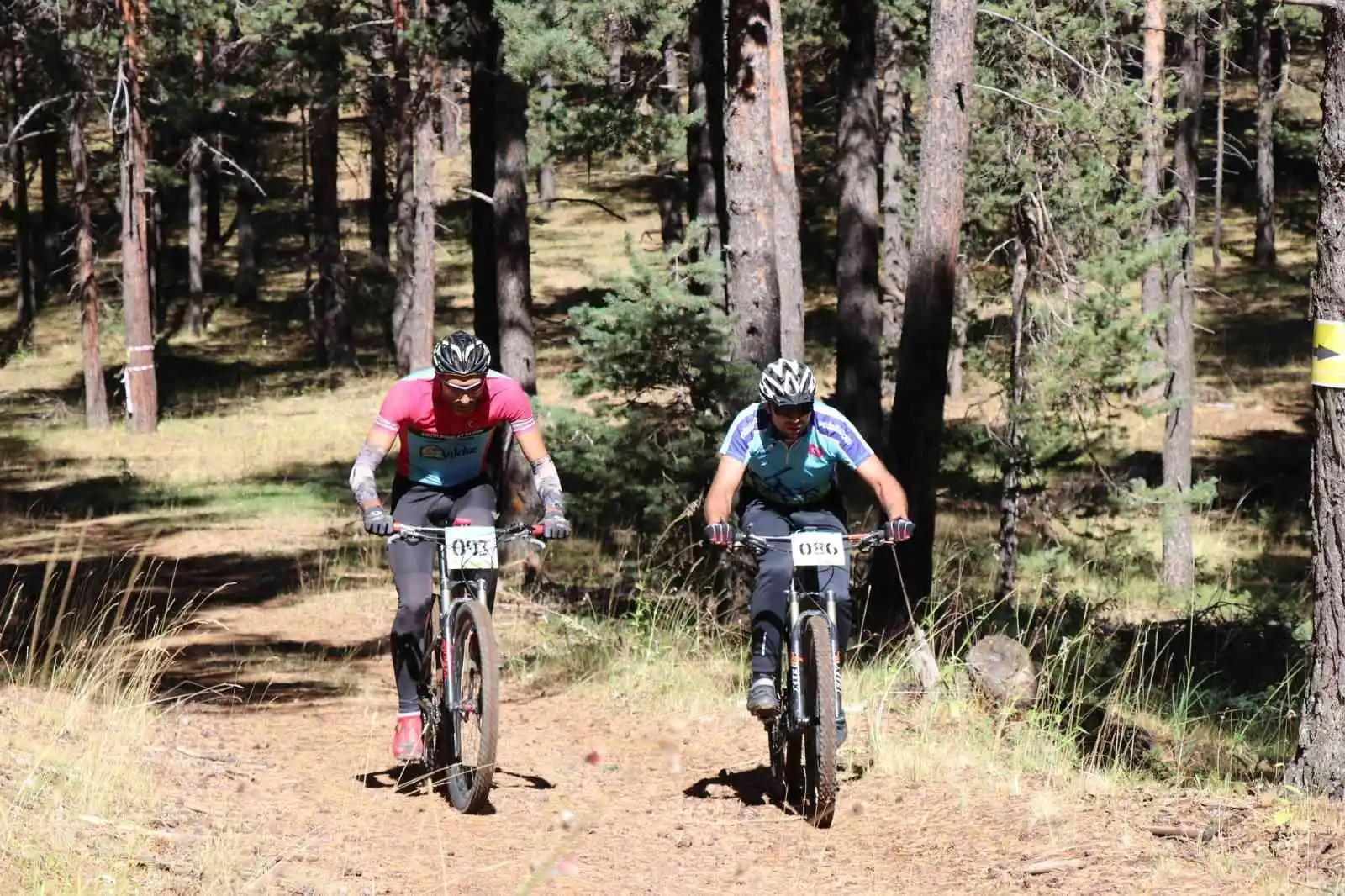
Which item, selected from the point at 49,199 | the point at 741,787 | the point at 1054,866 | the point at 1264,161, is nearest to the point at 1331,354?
the point at 1054,866

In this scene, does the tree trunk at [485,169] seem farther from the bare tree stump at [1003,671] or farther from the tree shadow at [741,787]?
the tree shadow at [741,787]

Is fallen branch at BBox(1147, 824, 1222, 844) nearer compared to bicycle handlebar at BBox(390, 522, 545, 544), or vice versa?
fallen branch at BBox(1147, 824, 1222, 844)

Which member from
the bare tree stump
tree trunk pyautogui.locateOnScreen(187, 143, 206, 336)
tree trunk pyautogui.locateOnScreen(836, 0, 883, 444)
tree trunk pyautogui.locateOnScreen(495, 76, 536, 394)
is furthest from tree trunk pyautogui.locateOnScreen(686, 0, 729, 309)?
tree trunk pyautogui.locateOnScreen(187, 143, 206, 336)

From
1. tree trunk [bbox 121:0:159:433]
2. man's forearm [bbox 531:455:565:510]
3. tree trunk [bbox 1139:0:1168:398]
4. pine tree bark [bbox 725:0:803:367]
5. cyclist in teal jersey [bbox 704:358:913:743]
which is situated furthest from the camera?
tree trunk [bbox 121:0:159:433]

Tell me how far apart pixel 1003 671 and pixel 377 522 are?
433cm

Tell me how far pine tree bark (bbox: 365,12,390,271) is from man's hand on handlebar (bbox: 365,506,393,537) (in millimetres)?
22106

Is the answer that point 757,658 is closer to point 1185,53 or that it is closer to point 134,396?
point 1185,53

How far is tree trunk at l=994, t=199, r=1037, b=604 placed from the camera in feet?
56.1

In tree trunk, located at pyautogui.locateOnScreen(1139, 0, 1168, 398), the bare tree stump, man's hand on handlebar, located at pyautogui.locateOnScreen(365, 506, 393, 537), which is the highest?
tree trunk, located at pyautogui.locateOnScreen(1139, 0, 1168, 398)

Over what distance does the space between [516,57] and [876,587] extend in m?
6.47

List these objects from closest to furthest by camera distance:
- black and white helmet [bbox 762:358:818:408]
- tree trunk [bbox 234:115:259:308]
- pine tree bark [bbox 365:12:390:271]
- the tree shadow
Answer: black and white helmet [bbox 762:358:818:408]
the tree shadow
pine tree bark [bbox 365:12:390:271]
tree trunk [bbox 234:115:259:308]

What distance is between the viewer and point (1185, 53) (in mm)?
24547

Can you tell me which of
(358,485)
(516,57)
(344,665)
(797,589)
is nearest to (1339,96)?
(797,589)

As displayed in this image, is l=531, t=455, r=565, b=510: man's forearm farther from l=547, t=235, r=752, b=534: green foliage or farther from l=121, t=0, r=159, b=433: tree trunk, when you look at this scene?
l=121, t=0, r=159, b=433: tree trunk
